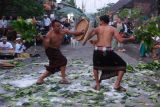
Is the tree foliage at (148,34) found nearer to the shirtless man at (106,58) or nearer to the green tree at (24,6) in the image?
the shirtless man at (106,58)

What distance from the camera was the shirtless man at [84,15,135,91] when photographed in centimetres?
1038

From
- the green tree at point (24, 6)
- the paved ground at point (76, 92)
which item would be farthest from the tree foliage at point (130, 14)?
the paved ground at point (76, 92)

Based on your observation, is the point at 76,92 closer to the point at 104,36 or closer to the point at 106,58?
the point at 106,58

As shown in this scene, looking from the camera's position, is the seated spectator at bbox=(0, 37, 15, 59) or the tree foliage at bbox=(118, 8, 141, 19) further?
the tree foliage at bbox=(118, 8, 141, 19)

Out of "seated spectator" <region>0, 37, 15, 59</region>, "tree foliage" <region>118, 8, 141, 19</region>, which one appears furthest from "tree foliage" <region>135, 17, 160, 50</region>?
"tree foliage" <region>118, 8, 141, 19</region>

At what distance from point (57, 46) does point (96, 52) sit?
1411mm

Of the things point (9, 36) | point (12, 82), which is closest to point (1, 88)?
point (12, 82)

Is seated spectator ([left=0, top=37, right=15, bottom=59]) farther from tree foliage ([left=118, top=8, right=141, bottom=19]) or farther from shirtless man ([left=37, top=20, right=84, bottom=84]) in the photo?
tree foliage ([left=118, top=8, right=141, bottom=19])

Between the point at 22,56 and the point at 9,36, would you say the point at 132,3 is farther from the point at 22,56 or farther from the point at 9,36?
the point at 22,56

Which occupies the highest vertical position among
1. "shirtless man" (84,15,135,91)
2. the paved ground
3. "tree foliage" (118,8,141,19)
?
"shirtless man" (84,15,135,91)

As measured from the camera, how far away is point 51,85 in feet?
36.3

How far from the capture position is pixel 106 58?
10398 mm

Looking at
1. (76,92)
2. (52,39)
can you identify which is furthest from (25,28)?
(76,92)

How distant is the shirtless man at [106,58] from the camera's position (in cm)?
1038
